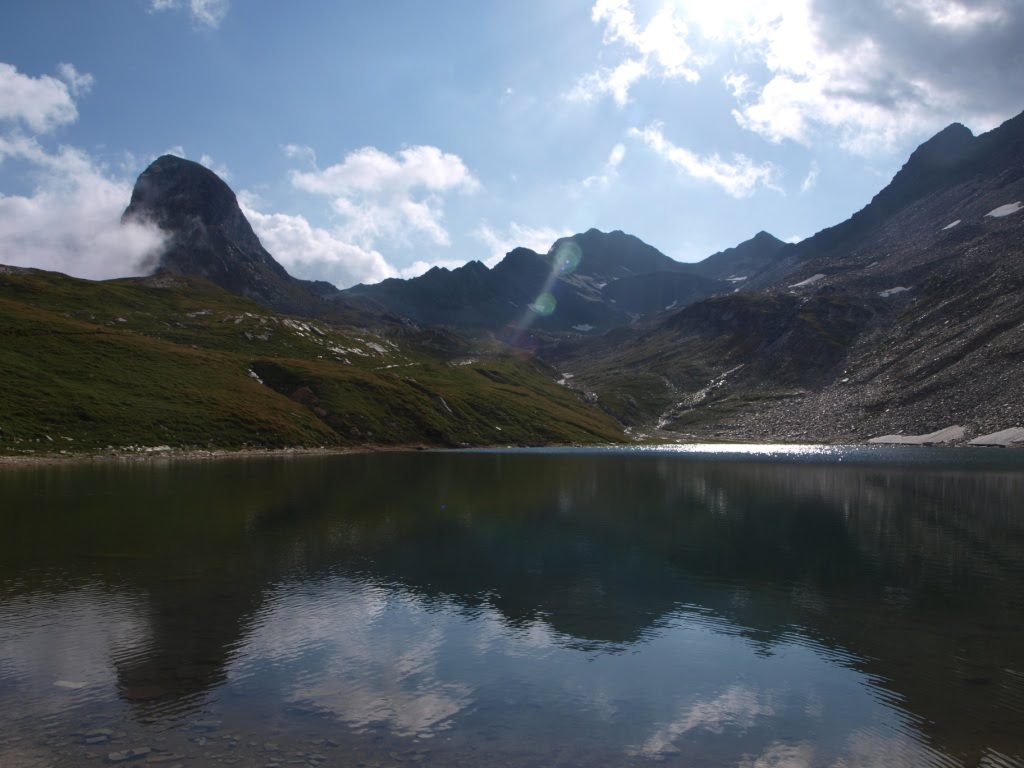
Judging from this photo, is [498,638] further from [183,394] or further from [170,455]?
[183,394]

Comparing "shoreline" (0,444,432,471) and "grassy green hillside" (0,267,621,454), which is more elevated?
"grassy green hillside" (0,267,621,454)

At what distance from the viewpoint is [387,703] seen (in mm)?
17438

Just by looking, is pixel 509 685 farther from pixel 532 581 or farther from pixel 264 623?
pixel 532 581

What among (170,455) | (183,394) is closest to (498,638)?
(170,455)

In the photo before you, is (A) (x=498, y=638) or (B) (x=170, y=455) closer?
(A) (x=498, y=638)

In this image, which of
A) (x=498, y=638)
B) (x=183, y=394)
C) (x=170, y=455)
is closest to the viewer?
(x=498, y=638)

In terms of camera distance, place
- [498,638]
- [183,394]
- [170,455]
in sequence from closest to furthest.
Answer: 1. [498,638]
2. [170,455]
3. [183,394]

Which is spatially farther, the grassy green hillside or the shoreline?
the grassy green hillside

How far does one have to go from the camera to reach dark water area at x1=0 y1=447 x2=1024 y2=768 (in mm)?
15500

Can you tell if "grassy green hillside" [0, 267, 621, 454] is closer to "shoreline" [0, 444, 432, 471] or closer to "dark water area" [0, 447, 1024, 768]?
"shoreline" [0, 444, 432, 471]

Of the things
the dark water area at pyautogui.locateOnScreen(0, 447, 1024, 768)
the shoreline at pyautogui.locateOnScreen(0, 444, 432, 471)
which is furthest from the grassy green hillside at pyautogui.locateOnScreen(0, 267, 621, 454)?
the dark water area at pyautogui.locateOnScreen(0, 447, 1024, 768)

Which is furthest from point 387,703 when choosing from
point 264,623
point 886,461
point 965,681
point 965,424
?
point 965,424

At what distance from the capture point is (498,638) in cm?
2328

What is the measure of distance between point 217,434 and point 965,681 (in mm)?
112511
